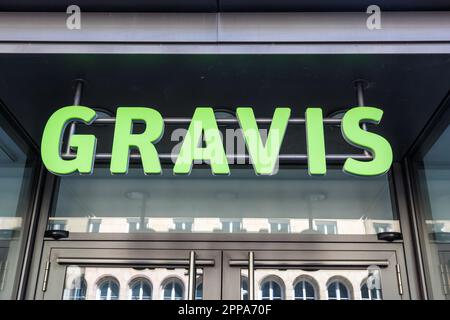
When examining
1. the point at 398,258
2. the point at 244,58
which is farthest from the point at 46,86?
the point at 398,258

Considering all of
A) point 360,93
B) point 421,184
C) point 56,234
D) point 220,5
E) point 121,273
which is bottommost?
point 121,273

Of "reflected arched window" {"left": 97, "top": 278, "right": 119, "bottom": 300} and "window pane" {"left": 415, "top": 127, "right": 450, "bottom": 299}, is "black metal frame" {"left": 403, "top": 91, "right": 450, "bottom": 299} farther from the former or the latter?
"reflected arched window" {"left": 97, "top": 278, "right": 119, "bottom": 300}

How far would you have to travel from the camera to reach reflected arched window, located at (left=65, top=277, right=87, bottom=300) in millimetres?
3031

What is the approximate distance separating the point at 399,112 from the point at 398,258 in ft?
2.95

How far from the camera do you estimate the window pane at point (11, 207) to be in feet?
9.62

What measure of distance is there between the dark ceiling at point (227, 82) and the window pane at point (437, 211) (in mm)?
262

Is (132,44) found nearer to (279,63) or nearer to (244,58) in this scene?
(244,58)

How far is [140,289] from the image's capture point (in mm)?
3047

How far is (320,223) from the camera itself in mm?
3211

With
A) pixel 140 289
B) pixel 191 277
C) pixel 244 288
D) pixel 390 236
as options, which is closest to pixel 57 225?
pixel 140 289

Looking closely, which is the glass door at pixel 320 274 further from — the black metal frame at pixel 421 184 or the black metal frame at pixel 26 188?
the black metal frame at pixel 26 188

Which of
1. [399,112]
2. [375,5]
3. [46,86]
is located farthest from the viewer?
[399,112]

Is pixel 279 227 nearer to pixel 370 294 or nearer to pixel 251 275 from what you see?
pixel 251 275

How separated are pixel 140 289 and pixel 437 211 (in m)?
1.82
